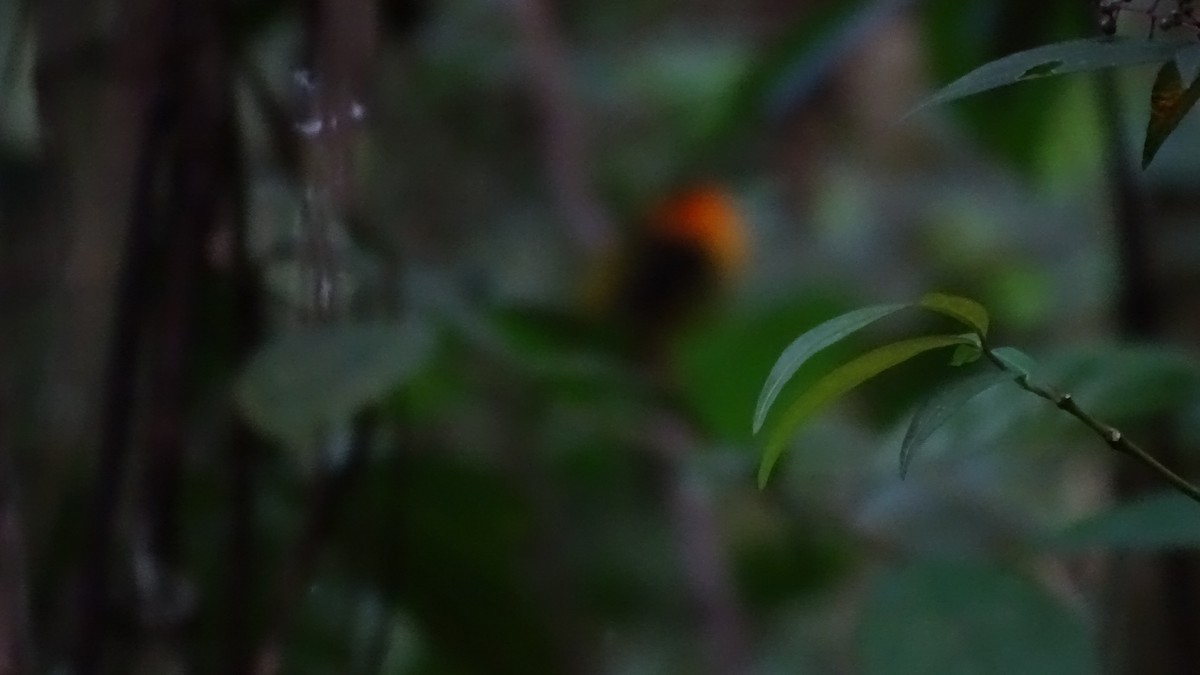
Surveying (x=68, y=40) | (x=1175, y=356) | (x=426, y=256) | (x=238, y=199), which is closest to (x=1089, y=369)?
(x=1175, y=356)

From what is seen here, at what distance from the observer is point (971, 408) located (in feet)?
2.52

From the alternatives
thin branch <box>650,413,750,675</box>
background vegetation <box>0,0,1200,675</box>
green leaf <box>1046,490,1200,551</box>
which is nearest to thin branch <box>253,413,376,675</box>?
background vegetation <box>0,0,1200,675</box>

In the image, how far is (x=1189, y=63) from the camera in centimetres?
36

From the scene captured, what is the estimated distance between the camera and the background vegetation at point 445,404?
742mm

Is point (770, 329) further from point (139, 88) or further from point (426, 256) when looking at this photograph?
point (139, 88)

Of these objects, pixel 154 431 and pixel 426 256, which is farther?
pixel 426 256

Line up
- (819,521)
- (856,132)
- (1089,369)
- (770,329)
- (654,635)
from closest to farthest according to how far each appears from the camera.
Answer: (1089,369) < (819,521) < (770,329) < (654,635) < (856,132)

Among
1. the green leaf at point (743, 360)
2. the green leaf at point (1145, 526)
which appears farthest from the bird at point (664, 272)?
the green leaf at point (1145, 526)

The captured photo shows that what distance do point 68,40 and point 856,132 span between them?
5.13 feet

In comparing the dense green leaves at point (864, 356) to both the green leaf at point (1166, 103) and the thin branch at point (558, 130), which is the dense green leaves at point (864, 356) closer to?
the green leaf at point (1166, 103)

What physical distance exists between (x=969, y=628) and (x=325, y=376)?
31cm

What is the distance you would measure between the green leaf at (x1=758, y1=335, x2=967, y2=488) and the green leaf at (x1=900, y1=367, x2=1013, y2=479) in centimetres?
1

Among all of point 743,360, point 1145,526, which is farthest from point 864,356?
point 743,360

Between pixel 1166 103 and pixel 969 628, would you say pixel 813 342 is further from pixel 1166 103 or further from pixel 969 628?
pixel 969 628
